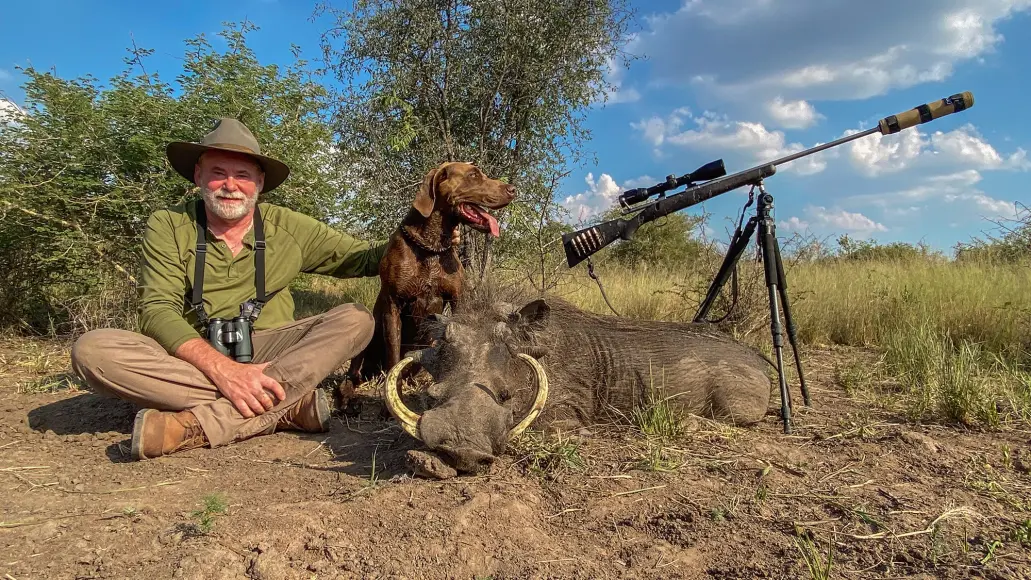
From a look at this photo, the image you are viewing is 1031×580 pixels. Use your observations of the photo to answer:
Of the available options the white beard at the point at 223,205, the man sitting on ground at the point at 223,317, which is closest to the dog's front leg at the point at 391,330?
the man sitting on ground at the point at 223,317

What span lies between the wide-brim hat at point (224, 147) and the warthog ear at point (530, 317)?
2.09 metres

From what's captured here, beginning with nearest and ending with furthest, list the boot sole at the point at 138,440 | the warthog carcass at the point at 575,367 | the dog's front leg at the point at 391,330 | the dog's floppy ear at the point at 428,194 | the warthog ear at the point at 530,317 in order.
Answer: the warthog carcass at the point at 575,367, the boot sole at the point at 138,440, the warthog ear at the point at 530,317, the dog's front leg at the point at 391,330, the dog's floppy ear at the point at 428,194

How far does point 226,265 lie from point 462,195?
1.71m

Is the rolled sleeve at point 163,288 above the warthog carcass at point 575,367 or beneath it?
above

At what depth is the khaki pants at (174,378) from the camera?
3.24m

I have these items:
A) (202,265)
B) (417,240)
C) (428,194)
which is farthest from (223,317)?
(428,194)

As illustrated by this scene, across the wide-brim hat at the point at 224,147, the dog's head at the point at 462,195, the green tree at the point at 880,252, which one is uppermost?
the wide-brim hat at the point at 224,147

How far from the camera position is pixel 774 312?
3.44 meters

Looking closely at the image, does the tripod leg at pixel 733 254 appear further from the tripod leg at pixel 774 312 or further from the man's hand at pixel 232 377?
the man's hand at pixel 232 377

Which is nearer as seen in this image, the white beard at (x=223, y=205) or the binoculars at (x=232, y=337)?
the binoculars at (x=232, y=337)

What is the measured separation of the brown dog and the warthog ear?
1.14 metres

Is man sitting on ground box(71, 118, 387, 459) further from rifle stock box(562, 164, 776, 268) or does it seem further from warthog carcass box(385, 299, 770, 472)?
rifle stock box(562, 164, 776, 268)

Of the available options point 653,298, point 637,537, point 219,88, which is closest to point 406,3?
point 219,88

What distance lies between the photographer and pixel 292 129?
6777 millimetres
